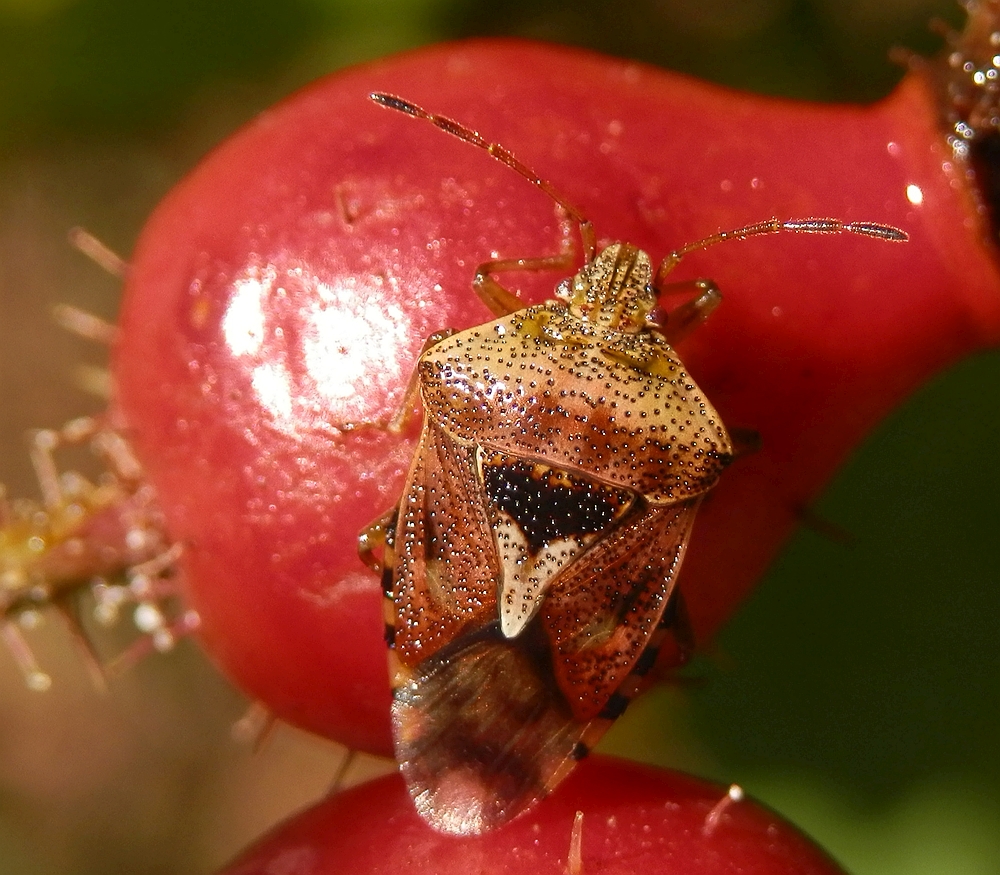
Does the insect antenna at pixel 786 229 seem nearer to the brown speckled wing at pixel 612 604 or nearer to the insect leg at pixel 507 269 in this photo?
the insect leg at pixel 507 269

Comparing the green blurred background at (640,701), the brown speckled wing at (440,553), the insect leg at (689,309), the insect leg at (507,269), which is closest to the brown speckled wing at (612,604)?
the brown speckled wing at (440,553)

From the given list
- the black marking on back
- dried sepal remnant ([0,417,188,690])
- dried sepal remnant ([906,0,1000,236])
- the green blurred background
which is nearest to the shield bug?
the black marking on back

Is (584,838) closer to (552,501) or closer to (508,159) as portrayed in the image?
(552,501)

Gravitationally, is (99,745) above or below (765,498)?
below

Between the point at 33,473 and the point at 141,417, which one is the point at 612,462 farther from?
the point at 33,473

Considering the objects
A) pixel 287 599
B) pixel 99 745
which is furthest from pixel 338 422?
pixel 99 745

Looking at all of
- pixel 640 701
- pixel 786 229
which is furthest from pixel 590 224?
pixel 640 701
